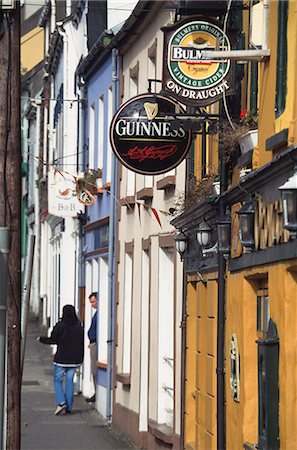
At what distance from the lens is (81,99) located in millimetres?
25266

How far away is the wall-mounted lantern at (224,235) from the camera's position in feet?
38.1

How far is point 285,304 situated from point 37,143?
31175mm

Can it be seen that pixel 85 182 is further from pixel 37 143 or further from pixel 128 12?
pixel 37 143

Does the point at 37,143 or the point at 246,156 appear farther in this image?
the point at 37,143

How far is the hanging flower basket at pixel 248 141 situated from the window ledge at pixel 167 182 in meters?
4.67

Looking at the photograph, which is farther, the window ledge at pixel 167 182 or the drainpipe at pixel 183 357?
the window ledge at pixel 167 182

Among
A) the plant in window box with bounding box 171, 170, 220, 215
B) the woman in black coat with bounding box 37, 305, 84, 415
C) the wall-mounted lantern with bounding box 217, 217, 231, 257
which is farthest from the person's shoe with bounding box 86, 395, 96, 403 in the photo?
the wall-mounted lantern with bounding box 217, 217, 231, 257

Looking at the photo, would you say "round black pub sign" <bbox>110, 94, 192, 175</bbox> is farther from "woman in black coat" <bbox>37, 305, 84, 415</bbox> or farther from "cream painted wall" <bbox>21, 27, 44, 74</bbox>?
"cream painted wall" <bbox>21, 27, 44, 74</bbox>

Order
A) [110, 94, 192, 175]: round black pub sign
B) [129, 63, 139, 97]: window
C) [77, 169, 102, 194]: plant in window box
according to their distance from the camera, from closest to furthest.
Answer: [110, 94, 192, 175]: round black pub sign < [129, 63, 139, 97]: window < [77, 169, 102, 194]: plant in window box

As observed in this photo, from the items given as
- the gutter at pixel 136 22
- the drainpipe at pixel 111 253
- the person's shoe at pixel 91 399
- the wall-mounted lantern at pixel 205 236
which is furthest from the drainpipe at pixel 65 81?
the wall-mounted lantern at pixel 205 236

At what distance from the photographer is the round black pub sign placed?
13281 mm

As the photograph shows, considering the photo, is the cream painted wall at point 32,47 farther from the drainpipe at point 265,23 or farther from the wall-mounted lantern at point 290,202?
the wall-mounted lantern at point 290,202

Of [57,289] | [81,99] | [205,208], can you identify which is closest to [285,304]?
[205,208]

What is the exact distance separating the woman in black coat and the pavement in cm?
49
